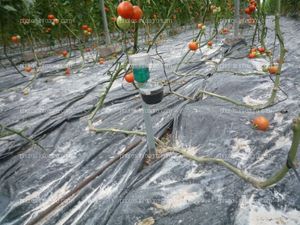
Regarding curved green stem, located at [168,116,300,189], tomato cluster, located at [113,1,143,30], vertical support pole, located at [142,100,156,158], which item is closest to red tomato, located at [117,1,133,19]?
tomato cluster, located at [113,1,143,30]

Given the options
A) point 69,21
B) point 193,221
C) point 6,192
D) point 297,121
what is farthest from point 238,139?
point 69,21

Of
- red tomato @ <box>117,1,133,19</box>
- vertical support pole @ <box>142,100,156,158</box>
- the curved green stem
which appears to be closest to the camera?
the curved green stem

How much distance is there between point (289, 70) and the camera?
2.41 metres

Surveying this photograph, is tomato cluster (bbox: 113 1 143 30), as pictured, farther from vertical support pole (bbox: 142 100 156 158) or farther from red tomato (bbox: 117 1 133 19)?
vertical support pole (bbox: 142 100 156 158)

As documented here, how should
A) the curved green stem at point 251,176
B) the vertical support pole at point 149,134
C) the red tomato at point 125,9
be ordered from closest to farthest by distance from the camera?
the curved green stem at point 251,176 → the red tomato at point 125,9 → the vertical support pole at point 149,134

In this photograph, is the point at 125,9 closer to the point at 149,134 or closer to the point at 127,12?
the point at 127,12

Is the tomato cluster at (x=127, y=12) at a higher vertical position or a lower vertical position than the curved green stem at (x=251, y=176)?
higher

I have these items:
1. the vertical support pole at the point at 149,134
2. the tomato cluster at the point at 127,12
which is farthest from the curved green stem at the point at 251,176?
the tomato cluster at the point at 127,12

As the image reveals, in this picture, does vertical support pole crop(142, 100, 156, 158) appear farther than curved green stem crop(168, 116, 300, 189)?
Yes

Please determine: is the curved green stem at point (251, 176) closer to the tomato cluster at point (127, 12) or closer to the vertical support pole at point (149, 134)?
the vertical support pole at point (149, 134)

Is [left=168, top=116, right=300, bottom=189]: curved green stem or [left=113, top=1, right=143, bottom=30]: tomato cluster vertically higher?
[left=113, top=1, right=143, bottom=30]: tomato cluster

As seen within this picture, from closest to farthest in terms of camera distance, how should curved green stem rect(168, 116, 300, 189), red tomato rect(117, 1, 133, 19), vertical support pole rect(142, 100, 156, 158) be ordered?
1. curved green stem rect(168, 116, 300, 189)
2. red tomato rect(117, 1, 133, 19)
3. vertical support pole rect(142, 100, 156, 158)

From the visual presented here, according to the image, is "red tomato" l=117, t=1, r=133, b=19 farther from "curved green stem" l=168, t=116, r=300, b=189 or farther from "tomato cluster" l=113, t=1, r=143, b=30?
"curved green stem" l=168, t=116, r=300, b=189

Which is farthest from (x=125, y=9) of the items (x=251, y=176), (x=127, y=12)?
(x=251, y=176)
